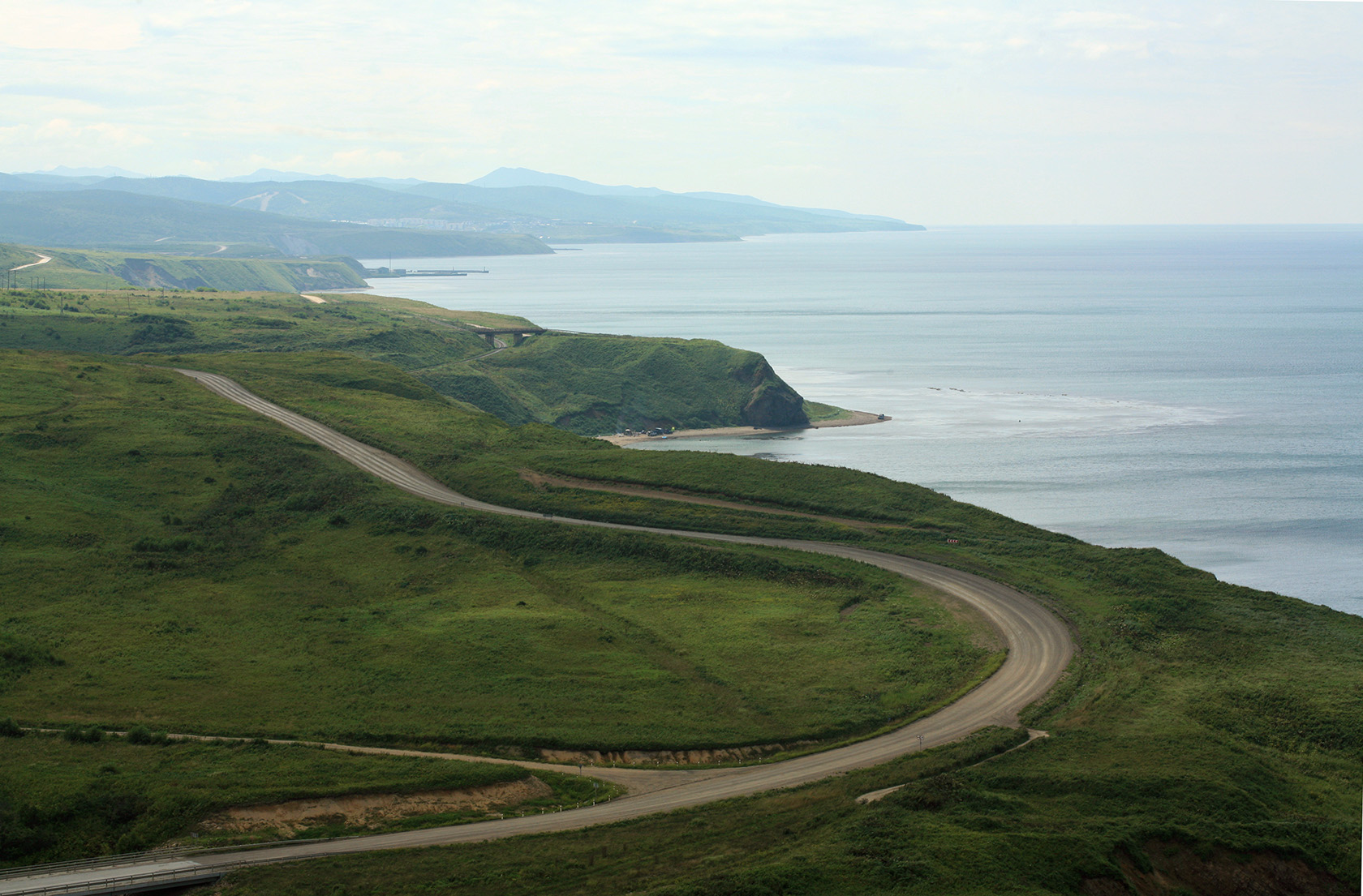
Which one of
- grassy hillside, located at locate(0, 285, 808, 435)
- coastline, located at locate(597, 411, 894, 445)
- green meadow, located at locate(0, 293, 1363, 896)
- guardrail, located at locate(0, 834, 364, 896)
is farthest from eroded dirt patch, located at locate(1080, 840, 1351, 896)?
grassy hillside, located at locate(0, 285, 808, 435)

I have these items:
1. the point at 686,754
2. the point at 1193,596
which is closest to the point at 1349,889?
the point at 686,754

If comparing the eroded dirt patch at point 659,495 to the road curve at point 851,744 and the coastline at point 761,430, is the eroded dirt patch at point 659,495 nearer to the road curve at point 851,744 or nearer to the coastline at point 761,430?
the road curve at point 851,744

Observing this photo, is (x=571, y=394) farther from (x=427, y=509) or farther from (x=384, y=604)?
(x=384, y=604)

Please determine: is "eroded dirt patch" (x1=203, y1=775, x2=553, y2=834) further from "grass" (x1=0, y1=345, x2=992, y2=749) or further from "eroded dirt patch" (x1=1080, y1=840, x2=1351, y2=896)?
"eroded dirt patch" (x1=1080, y1=840, x2=1351, y2=896)

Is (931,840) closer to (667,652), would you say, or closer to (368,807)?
(368,807)

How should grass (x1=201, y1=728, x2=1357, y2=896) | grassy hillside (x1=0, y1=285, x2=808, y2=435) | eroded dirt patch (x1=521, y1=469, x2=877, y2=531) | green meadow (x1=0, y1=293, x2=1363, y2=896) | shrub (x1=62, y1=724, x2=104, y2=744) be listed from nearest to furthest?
grass (x1=201, y1=728, x2=1357, y2=896)
green meadow (x1=0, y1=293, x2=1363, y2=896)
shrub (x1=62, y1=724, x2=104, y2=744)
eroded dirt patch (x1=521, y1=469, x2=877, y2=531)
grassy hillside (x1=0, y1=285, x2=808, y2=435)
